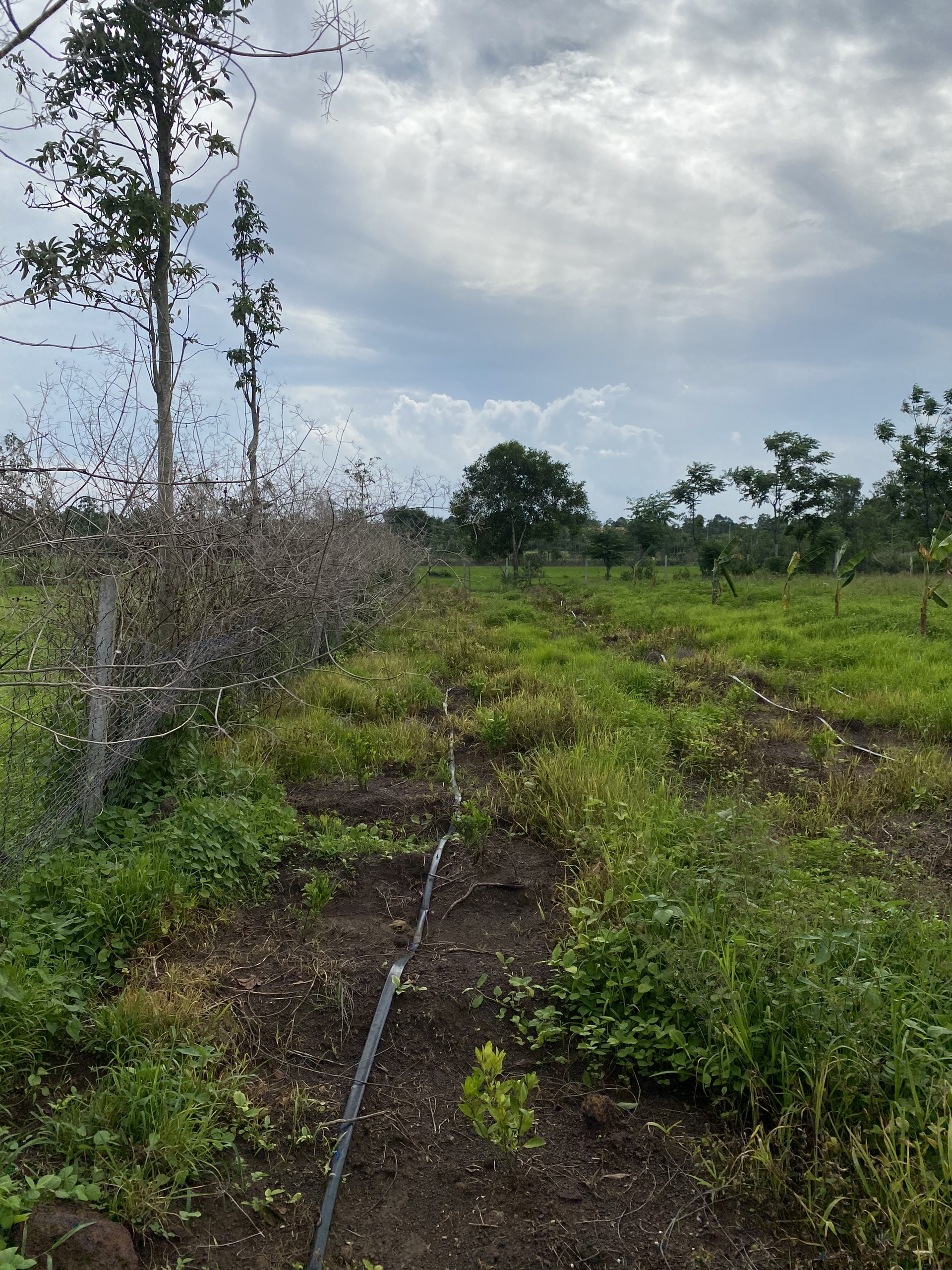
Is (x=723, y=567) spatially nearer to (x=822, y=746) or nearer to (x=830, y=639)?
(x=830, y=639)

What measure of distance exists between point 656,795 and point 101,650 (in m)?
3.19

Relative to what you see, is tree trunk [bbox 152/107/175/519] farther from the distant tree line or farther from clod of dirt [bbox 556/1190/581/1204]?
the distant tree line

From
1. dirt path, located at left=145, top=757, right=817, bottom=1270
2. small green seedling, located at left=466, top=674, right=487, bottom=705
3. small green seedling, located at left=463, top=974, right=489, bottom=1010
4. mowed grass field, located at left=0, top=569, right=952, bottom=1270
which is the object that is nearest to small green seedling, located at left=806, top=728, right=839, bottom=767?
mowed grass field, located at left=0, top=569, right=952, bottom=1270

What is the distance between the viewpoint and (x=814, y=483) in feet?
105

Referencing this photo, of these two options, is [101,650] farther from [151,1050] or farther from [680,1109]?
[680,1109]

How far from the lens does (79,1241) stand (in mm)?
1901

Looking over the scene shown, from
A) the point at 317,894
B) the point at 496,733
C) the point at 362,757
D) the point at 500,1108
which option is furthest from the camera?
the point at 496,733

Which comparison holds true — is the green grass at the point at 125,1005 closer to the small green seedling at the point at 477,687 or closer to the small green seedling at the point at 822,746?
the small green seedling at the point at 477,687

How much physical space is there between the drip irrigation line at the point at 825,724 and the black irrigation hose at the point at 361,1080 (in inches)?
148

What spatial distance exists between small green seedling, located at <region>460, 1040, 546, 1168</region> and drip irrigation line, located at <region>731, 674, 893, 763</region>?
4353 mm

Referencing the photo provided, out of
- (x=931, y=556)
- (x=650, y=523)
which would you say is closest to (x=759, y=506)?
(x=650, y=523)

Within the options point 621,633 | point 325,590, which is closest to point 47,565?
point 325,590

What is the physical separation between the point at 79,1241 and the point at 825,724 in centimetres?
652

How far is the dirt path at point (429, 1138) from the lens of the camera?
2084 millimetres
